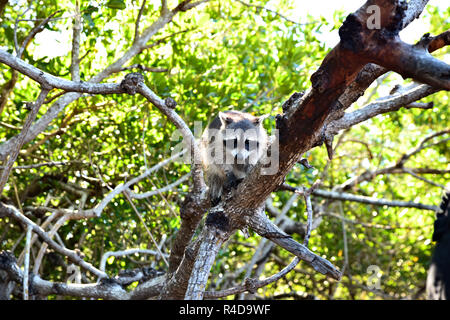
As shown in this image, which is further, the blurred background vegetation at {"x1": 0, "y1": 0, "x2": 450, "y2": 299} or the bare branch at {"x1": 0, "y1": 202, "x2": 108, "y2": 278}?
the blurred background vegetation at {"x1": 0, "y1": 0, "x2": 450, "y2": 299}

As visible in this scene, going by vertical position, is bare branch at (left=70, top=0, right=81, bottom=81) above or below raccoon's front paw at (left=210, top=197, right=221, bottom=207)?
above

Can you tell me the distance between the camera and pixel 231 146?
5.61 metres

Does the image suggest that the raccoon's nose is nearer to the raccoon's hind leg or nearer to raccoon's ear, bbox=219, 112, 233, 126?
→ the raccoon's hind leg

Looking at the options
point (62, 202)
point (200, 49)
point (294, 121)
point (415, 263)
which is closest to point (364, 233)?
point (415, 263)

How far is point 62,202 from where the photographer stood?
7609mm

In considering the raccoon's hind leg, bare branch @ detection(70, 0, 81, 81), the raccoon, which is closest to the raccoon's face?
the raccoon

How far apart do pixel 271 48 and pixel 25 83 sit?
3731mm

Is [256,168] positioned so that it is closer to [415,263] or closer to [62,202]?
[62,202]

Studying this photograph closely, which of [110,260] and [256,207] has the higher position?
[256,207]

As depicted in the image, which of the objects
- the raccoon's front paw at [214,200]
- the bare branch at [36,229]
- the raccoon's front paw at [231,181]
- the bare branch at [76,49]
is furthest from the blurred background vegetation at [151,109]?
the raccoon's front paw at [214,200]

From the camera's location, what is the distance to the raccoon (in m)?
5.36

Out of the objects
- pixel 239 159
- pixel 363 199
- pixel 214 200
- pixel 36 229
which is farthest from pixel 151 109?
pixel 363 199
